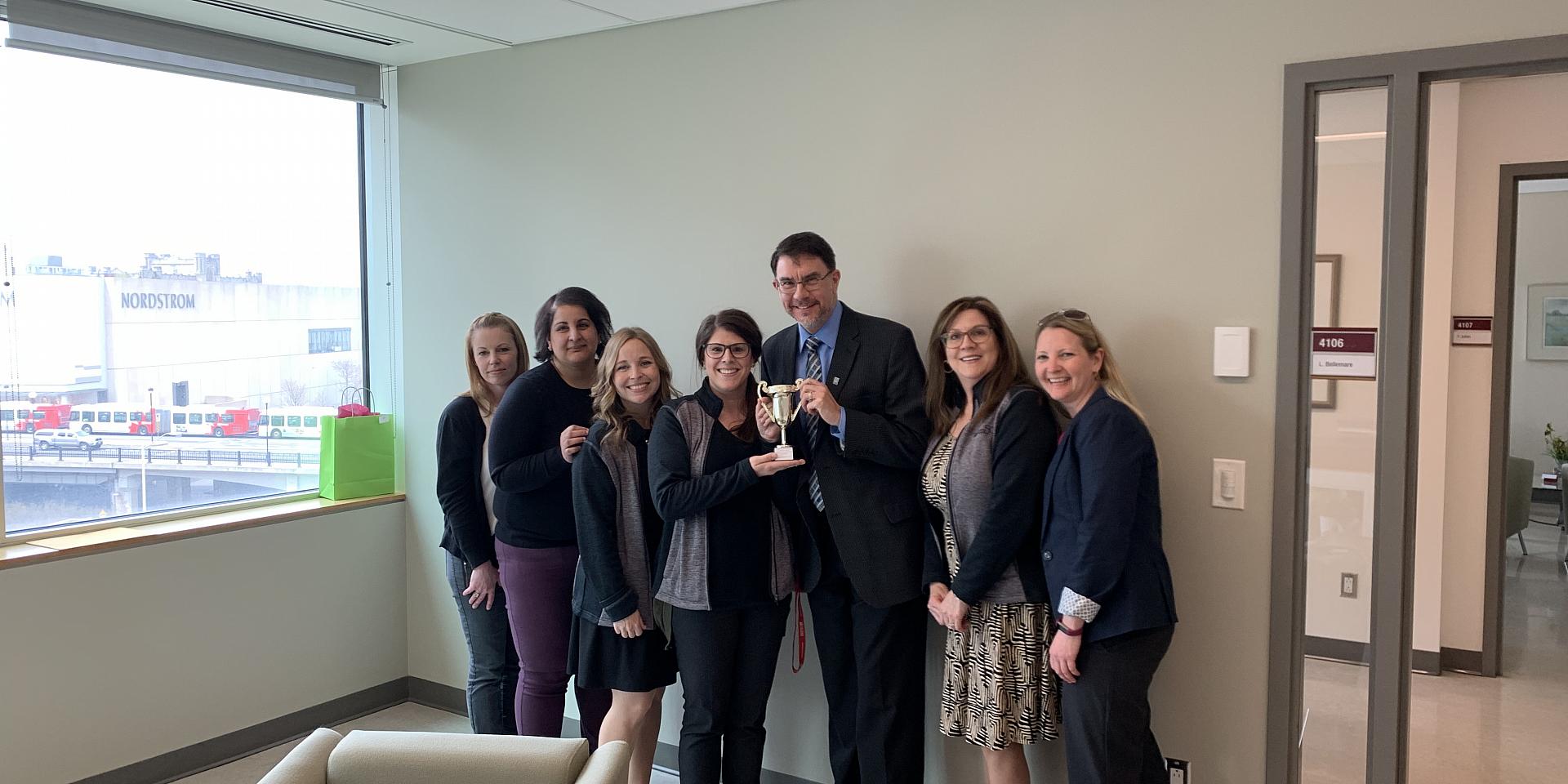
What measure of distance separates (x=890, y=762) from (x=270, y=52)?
341cm

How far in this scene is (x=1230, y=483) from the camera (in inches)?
115

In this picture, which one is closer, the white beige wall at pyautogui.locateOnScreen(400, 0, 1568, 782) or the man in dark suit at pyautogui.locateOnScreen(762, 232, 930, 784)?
the white beige wall at pyautogui.locateOnScreen(400, 0, 1568, 782)

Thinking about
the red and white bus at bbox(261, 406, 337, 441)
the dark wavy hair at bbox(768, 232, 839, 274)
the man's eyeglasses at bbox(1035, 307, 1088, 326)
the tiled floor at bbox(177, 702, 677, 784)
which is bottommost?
the tiled floor at bbox(177, 702, 677, 784)

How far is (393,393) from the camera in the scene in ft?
15.5

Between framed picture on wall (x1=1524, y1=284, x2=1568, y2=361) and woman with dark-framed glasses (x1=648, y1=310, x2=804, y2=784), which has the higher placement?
framed picture on wall (x1=1524, y1=284, x2=1568, y2=361)

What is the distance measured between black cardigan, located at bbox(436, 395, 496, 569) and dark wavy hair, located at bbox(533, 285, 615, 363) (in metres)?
0.32

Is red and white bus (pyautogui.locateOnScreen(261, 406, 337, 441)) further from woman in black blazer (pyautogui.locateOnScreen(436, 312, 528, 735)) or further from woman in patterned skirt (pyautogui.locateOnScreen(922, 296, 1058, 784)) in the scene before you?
woman in patterned skirt (pyautogui.locateOnScreen(922, 296, 1058, 784))

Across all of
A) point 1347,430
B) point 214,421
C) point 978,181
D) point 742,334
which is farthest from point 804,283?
point 214,421

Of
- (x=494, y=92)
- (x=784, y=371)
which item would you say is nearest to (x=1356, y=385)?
(x=784, y=371)

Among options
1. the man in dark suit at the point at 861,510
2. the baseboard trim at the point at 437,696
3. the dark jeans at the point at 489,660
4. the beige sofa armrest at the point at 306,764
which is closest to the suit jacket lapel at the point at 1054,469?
the man in dark suit at the point at 861,510

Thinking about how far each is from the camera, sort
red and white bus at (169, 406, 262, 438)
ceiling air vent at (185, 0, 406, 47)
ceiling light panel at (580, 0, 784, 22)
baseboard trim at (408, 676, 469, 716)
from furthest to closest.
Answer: baseboard trim at (408, 676, 469, 716), red and white bus at (169, 406, 262, 438), ceiling air vent at (185, 0, 406, 47), ceiling light panel at (580, 0, 784, 22)

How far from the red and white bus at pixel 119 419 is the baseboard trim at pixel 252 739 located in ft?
3.85

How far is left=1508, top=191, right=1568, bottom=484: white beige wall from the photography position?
280 centimetres

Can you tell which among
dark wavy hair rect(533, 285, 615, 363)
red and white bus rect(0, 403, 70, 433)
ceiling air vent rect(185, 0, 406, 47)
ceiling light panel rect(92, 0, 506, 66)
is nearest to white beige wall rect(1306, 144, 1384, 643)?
dark wavy hair rect(533, 285, 615, 363)
